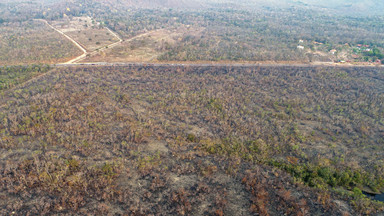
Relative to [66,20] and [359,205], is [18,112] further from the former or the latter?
[66,20]

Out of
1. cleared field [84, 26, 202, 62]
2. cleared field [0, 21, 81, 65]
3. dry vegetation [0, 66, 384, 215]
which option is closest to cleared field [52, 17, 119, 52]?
cleared field [0, 21, 81, 65]

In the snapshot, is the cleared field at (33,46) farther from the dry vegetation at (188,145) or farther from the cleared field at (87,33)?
the dry vegetation at (188,145)

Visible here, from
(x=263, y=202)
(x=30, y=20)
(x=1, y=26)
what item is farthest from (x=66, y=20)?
(x=263, y=202)

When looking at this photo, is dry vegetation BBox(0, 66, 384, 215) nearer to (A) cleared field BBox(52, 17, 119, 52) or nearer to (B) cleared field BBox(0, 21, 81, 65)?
(B) cleared field BBox(0, 21, 81, 65)

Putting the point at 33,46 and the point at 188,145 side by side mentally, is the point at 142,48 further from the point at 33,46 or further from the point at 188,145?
the point at 188,145

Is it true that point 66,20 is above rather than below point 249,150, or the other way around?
above

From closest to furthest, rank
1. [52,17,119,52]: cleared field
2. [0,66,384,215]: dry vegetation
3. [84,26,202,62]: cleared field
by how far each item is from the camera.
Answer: [0,66,384,215]: dry vegetation → [84,26,202,62]: cleared field → [52,17,119,52]: cleared field
